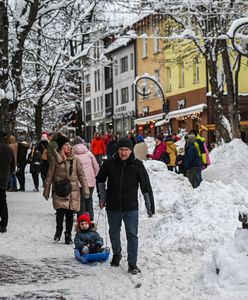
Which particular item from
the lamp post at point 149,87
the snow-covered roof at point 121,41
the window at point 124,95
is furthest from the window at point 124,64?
the lamp post at point 149,87

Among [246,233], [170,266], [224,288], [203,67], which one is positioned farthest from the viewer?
[203,67]

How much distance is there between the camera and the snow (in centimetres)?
714

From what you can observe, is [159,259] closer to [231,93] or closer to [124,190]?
[124,190]

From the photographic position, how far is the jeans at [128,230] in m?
8.52

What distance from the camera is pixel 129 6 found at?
20203mm

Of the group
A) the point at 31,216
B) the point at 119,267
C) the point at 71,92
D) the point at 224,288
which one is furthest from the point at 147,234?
the point at 71,92

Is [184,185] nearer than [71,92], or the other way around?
[184,185]

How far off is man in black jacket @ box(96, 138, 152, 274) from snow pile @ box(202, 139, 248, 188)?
15.2 metres

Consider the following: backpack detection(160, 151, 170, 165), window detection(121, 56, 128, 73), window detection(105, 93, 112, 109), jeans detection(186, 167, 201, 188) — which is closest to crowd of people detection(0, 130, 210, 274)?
jeans detection(186, 167, 201, 188)

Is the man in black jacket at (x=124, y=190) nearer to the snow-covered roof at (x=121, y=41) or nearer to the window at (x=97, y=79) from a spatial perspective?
the snow-covered roof at (x=121, y=41)

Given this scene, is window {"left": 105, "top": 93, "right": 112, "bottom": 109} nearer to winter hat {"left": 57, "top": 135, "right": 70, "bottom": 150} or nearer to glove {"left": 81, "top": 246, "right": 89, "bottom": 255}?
winter hat {"left": 57, "top": 135, "right": 70, "bottom": 150}

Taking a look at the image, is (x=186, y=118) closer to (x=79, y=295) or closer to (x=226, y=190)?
(x=226, y=190)

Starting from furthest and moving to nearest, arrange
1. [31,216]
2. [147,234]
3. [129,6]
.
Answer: [129,6] < [31,216] < [147,234]

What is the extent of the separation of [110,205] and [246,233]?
2123 millimetres
